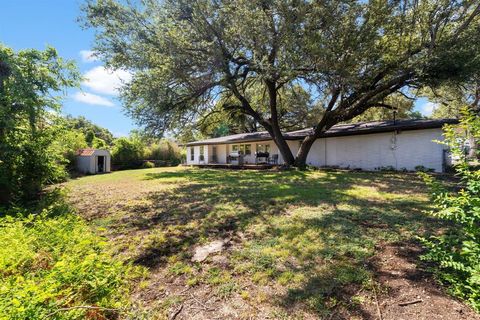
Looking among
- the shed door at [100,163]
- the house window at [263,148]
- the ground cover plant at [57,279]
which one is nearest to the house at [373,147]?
the house window at [263,148]

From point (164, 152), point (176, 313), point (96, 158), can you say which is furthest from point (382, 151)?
point (164, 152)

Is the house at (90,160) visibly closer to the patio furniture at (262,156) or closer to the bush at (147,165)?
the bush at (147,165)

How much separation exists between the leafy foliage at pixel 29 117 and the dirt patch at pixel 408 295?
8.80m

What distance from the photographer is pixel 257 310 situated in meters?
2.83

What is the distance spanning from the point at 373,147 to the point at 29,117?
16.6 meters

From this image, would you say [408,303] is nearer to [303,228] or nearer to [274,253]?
[274,253]

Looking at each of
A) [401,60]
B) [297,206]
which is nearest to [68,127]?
[297,206]

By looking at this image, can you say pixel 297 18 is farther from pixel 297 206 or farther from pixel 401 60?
pixel 297 206

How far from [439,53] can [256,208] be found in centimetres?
1074

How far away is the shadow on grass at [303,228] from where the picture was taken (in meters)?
3.19

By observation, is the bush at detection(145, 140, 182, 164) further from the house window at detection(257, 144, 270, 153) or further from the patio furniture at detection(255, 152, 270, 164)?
the patio furniture at detection(255, 152, 270, 164)

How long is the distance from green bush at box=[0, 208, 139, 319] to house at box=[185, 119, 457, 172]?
40.2 ft

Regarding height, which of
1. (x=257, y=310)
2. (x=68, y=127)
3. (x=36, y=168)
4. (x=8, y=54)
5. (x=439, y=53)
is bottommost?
(x=257, y=310)

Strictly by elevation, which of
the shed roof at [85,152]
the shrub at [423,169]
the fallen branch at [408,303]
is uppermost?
the shed roof at [85,152]
